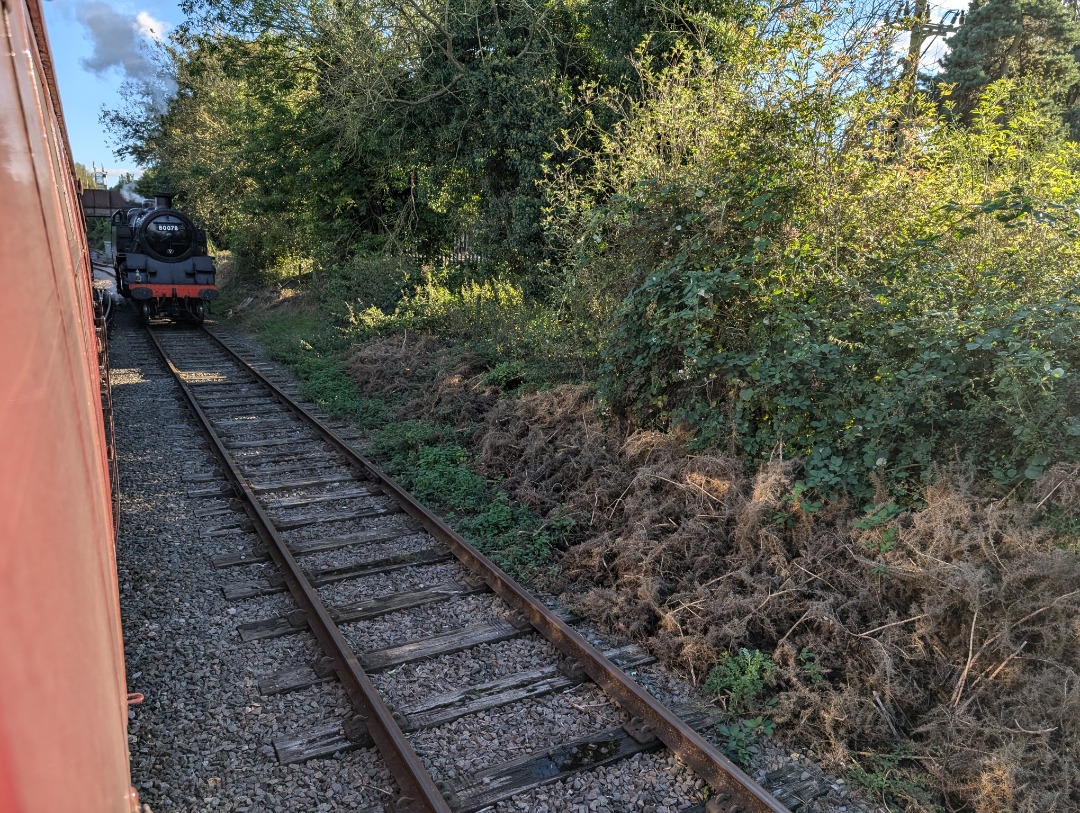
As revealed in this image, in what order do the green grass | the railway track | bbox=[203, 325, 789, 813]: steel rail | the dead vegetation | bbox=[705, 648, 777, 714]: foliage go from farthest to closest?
the green grass, bbox=[705, 648, 777, 714]: foliage, the railway track, the dead vegetation, bbox=[203, 325, 789, 813]: steel rail

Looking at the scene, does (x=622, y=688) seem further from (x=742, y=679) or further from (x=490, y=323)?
(x=490, y=323)

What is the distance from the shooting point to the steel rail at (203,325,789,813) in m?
3.40

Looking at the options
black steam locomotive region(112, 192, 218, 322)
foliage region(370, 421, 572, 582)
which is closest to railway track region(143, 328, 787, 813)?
foliage region(370, 421, 572, 582)

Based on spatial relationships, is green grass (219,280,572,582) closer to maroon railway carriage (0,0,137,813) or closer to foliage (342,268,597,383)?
foliage (342,268,597,383)

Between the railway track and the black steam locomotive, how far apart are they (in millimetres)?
12027

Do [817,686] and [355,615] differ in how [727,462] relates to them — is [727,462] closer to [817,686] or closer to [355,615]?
[817,686]

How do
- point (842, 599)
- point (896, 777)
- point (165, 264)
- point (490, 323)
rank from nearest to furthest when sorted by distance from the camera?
point (896, 777) → point (842, 599) → point (490, 323) → point (165, 264)

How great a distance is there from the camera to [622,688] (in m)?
4.18

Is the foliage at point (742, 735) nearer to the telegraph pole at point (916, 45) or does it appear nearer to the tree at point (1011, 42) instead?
the telegraph pole at point (916, 45)

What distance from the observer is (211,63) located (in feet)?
82.8

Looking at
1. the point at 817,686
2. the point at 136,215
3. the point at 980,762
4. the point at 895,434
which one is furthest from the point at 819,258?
the point at 136,215

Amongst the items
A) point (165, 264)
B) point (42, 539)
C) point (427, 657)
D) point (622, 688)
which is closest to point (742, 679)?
point (622, 688)

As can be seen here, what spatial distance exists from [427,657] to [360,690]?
60 centimetres

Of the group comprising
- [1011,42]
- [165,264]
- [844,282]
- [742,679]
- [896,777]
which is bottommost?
[896,777]
